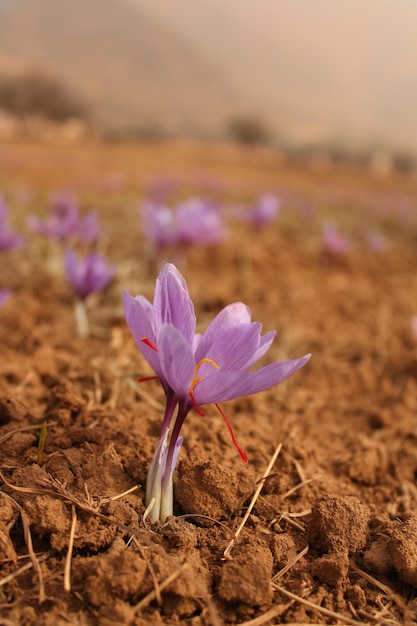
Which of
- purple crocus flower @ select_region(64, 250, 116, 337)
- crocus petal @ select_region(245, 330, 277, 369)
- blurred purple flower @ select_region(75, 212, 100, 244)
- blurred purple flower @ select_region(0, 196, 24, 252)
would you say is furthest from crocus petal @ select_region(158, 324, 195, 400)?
blurred purple flower @ select_region(75, 212, 100, 244)

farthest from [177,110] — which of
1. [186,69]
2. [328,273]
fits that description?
[328,273]

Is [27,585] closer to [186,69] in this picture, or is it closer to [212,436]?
[212,436]

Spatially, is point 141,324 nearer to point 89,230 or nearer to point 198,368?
point 198,368

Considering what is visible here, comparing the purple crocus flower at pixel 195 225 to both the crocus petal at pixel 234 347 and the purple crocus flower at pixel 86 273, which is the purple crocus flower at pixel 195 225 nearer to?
the purple crocus flower at pixel 86 273

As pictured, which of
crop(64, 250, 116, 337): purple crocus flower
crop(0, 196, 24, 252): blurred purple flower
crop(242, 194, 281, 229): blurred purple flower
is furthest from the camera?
crop(242, 194, 281, 229): blurred purple flower

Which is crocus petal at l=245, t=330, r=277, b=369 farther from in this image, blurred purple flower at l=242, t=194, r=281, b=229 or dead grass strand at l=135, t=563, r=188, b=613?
blurred purple flower at l=242, t=194, r=281, b=229

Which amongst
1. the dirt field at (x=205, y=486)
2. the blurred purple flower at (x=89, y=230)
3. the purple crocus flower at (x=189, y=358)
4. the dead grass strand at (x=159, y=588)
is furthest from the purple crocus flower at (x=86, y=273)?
the dead grass strand at (x=159, y=588)
